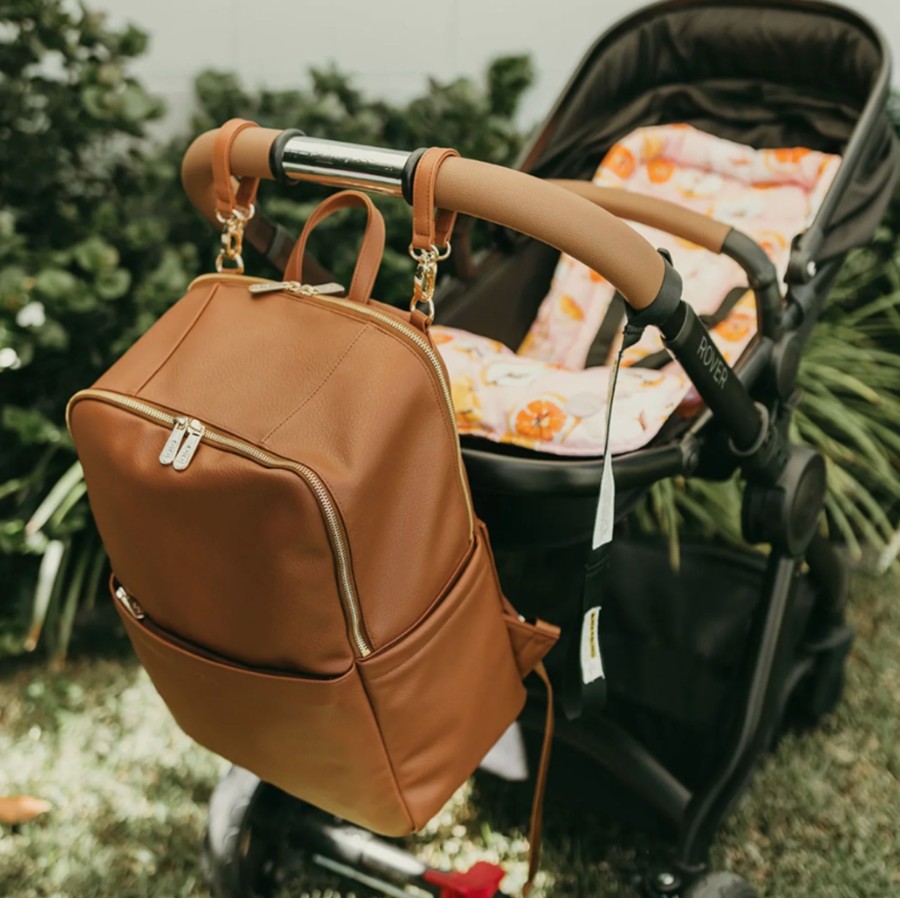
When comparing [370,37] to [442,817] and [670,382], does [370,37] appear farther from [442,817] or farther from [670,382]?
[442,817]

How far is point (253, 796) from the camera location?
1304 mm

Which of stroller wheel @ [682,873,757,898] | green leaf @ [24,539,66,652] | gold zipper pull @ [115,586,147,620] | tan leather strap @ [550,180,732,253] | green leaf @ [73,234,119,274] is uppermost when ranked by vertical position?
tan leather strap @ [550,180,732,253]

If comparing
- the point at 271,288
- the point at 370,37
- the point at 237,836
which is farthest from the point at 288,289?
the point at 370,37

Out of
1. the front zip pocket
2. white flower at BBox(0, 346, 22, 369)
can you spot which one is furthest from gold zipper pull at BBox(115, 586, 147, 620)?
white flower at BBox(0, 346, 22, 369)

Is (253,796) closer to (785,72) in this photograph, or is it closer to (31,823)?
(31,823)

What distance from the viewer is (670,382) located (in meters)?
1.22

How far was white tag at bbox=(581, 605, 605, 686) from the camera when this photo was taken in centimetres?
108

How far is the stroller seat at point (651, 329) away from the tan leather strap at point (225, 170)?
0.34 meters

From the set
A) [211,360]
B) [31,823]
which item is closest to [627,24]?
[211,360]

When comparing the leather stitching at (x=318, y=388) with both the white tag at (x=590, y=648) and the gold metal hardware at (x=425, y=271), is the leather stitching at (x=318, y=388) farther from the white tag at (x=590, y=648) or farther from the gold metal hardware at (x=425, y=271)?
the white tag at (x=590, y=648)

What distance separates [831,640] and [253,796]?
3.17 ft

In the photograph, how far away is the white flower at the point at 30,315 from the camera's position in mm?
1801

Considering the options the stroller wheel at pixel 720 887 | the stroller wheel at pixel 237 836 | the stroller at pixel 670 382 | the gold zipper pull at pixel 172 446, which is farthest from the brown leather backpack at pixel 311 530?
the stroller wheel at pixel 720 887

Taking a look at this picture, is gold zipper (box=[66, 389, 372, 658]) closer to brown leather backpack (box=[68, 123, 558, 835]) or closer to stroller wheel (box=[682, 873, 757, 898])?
brown leather backpack (box=[68, 123, 558, 835])
